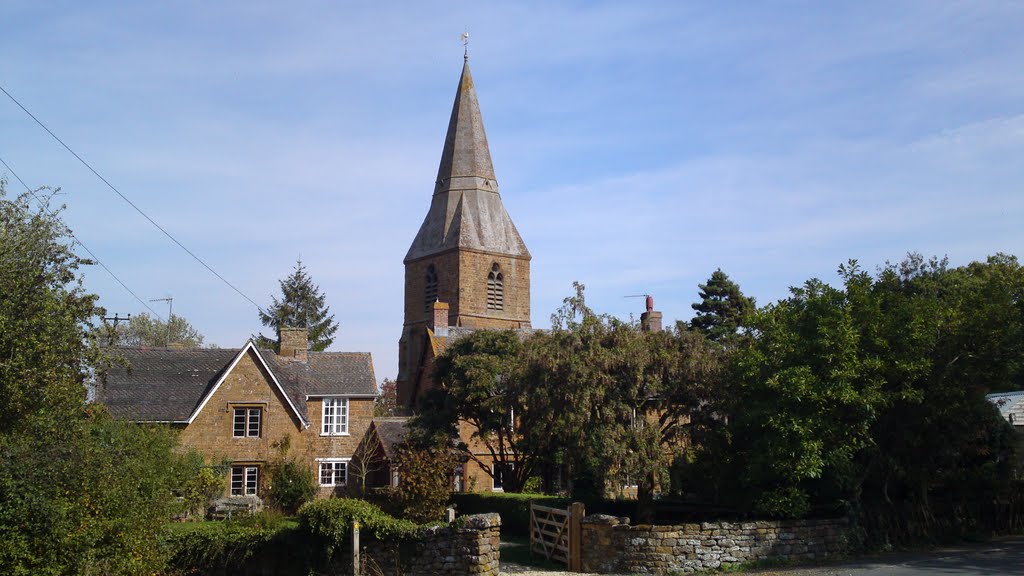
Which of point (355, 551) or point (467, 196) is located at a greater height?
point (467, 196)

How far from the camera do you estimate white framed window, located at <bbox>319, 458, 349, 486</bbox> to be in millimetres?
41188

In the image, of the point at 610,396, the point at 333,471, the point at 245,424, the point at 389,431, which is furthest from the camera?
the point at 389,431

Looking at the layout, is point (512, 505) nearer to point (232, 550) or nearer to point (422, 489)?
point (422, 489)

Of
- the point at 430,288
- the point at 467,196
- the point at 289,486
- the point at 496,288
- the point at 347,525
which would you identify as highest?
the point at 467,196

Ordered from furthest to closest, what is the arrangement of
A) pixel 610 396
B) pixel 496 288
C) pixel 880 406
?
pixel 496 288
pixel 610 396
pixel 880 406

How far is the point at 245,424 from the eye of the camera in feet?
128

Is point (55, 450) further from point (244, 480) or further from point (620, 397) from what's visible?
point (244, 480)

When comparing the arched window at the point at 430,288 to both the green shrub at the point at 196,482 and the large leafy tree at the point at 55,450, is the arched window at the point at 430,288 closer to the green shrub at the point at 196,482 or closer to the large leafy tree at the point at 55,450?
the green shrub at the point at 196,482

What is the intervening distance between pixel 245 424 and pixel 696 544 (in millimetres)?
24424

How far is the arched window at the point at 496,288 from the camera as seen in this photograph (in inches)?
2665

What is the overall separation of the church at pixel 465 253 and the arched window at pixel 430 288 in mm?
77

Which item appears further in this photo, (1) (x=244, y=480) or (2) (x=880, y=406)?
(1) (x=244, y=480)

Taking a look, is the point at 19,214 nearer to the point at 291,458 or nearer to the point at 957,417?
the point at 291,458

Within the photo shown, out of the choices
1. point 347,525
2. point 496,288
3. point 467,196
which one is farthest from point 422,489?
point 467,196
